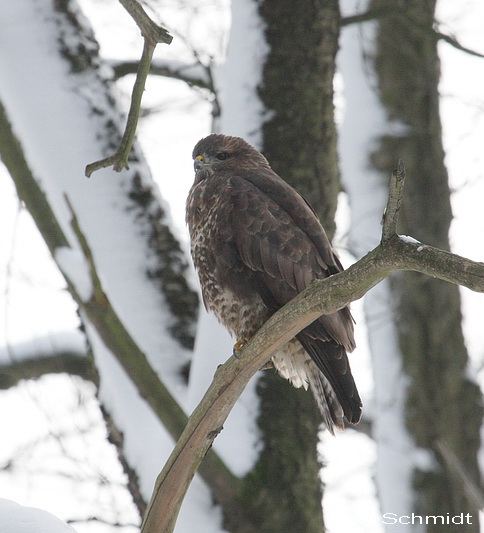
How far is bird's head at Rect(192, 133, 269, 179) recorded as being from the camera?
4.64m

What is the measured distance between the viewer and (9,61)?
4.94 m

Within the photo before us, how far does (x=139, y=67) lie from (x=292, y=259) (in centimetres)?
113

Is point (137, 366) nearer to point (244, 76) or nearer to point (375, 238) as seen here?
point (244, 76)

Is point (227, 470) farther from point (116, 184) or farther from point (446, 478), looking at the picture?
point (446, 478)

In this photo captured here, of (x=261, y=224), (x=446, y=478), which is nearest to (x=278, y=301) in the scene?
(x=261, y=224)

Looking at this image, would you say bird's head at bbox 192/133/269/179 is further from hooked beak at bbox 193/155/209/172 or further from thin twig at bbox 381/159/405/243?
thin twig at bbox 381/159/405/243

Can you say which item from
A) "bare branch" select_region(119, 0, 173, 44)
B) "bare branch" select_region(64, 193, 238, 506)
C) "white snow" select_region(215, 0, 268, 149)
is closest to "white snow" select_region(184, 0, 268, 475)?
"white snow" select_region(215, 0, 268, 149)

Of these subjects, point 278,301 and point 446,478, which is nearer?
point 278,301

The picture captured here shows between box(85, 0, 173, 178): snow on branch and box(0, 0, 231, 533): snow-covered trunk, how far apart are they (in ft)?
3.55

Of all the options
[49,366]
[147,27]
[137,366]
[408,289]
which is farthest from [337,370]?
[408,289]

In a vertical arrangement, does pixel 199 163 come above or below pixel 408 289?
below

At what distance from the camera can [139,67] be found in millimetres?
3330

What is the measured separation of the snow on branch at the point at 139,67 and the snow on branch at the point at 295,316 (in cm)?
92

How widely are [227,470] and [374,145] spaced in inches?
144
